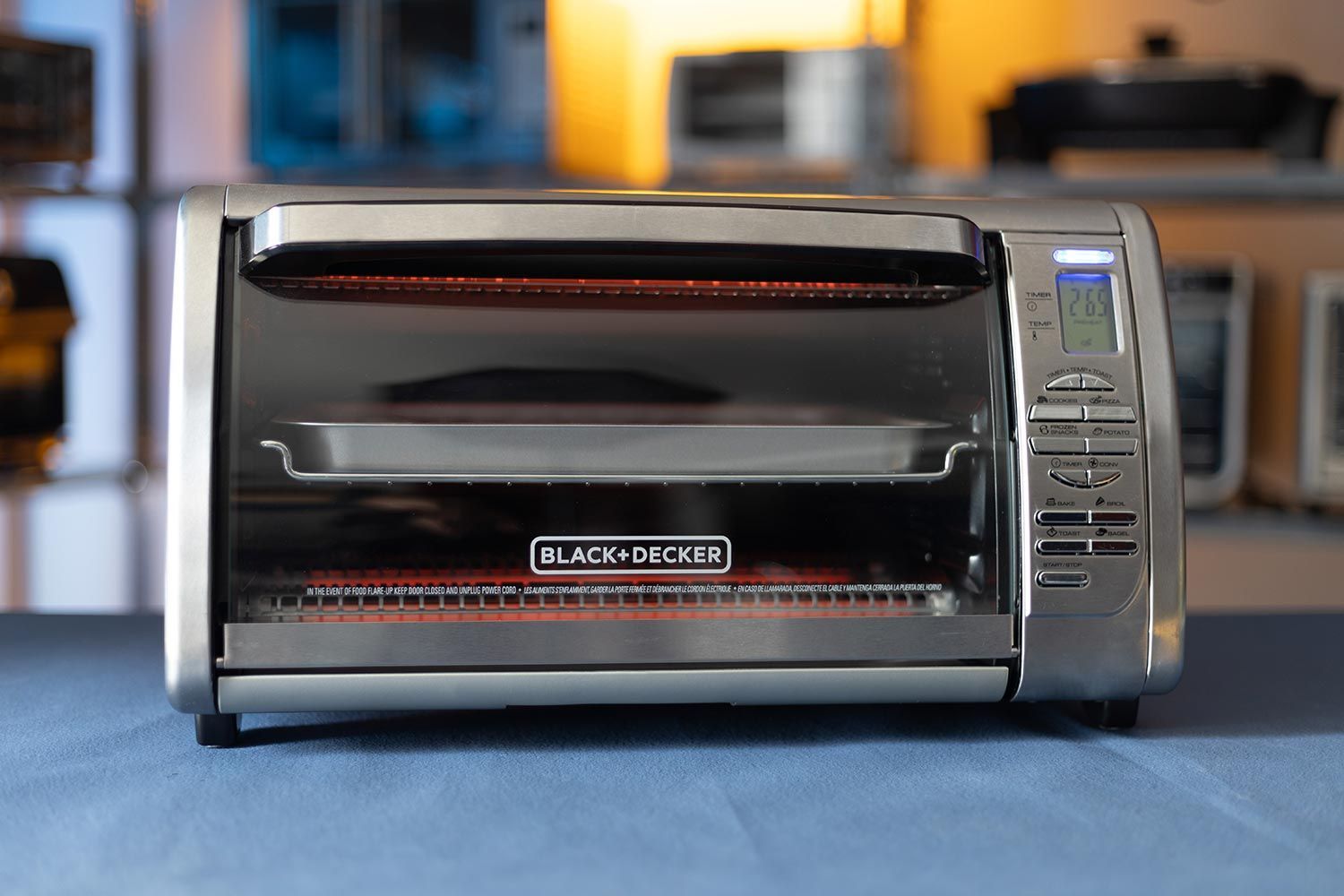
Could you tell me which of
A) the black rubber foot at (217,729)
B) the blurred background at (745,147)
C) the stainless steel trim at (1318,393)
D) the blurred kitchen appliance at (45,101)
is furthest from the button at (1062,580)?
the blurred kitchen appliance at (45,101)

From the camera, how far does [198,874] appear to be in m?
0.45

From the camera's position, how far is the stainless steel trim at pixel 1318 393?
1850mm

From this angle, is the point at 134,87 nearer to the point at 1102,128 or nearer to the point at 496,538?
the point at 1102,128

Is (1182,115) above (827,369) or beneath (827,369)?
above

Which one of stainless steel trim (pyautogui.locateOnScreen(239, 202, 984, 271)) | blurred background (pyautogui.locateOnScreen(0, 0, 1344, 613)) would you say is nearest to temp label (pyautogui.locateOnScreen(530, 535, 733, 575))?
stainless steel trim (pyautogui.locateOnScreen(239, 202, 984, 271))

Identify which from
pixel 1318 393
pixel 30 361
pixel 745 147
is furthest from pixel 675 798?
pixel 1318 393

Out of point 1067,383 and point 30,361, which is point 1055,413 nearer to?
point 1067,383

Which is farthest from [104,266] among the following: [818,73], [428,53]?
[818,73]

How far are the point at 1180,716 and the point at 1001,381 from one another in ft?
0.69

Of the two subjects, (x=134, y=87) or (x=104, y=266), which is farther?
(x=104, y=266)

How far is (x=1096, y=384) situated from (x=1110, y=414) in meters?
0.02

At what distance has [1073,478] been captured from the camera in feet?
2.01

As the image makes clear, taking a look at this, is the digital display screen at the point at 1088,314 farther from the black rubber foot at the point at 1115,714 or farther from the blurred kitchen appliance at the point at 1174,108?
the blurred kitchen appliance at the point at 1174,108

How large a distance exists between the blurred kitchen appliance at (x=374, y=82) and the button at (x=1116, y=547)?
1522mm
